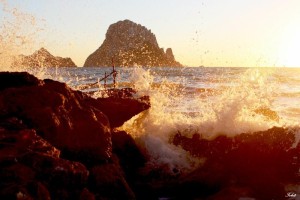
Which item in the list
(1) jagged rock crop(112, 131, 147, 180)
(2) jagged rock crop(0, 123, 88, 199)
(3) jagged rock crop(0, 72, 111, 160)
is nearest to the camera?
(2) jagged rock crop(0, 123, 88, 199)

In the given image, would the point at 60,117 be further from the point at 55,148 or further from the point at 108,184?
the point at 108,184

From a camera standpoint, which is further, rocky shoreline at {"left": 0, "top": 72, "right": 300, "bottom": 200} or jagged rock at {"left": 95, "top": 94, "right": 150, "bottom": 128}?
jagged rock at {"left": 95, "top": 94, "right": 150, "bottom": 128}

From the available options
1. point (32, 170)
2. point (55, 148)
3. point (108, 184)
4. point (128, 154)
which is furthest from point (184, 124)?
point (32, 170)

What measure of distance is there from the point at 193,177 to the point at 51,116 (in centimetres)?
371

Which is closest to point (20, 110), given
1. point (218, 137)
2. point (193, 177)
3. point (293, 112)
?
point (193, 177)

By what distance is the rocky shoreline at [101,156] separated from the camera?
6.14 m

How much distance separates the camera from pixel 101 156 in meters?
8.41

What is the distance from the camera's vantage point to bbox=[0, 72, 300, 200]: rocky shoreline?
6.14 m

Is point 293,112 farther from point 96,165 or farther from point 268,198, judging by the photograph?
point 96,165

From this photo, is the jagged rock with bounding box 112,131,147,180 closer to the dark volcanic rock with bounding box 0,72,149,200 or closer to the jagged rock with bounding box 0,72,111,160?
the dark volcanic rock with bounding box 0,72,149,200

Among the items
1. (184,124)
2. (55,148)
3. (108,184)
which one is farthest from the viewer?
(184,124)

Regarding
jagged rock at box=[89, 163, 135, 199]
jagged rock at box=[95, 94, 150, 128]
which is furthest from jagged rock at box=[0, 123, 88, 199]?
jagged rock at box=[95, 94, 150, 128]

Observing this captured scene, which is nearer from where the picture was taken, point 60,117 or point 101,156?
point 60,117

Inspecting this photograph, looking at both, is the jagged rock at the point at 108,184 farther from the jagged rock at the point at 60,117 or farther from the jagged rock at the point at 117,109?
the jagged rock at the point at 117,109
